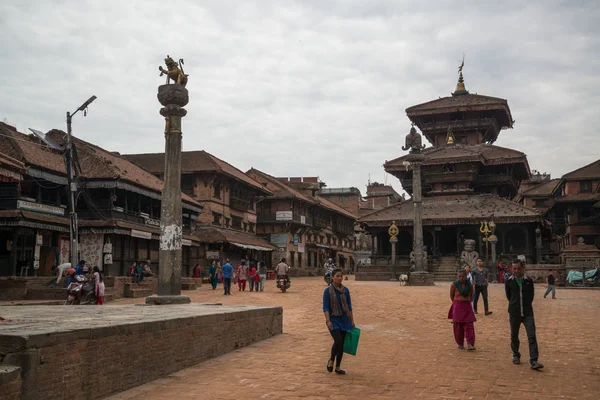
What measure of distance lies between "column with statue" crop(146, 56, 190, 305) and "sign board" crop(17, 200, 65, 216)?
13664 millimetres

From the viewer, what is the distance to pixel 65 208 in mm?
29734

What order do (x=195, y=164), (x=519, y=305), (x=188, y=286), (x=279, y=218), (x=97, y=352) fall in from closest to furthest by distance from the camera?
1. (x=97, y=352)
2. (x=519, y=305)
3. (x=188, y=286)
4. (x=195, y=164)
5. (x=279, y=218)

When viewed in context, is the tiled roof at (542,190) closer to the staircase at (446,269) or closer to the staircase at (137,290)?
the staircase at (446,269)

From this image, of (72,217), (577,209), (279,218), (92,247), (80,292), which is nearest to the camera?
(80,292)

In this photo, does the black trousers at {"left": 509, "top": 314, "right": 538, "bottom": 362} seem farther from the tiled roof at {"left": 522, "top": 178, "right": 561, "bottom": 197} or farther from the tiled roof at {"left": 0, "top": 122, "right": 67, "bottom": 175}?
the tiled roof at {"left": 522, "top": 178, "right": 561, "bottom": 197}

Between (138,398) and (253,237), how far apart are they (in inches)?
1756

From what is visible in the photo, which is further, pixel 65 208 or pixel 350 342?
pixel 65 208

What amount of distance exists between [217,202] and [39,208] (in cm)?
1929

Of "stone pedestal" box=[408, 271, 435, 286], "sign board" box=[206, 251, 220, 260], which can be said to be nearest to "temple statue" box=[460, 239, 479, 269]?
"stone pedestal" box=[408, 271, 435, 286]

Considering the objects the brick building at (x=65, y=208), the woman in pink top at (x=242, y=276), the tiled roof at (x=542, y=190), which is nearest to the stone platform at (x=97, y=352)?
the woman in pink top at (x=242, y=276)

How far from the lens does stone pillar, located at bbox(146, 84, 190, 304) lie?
1529 centimetres

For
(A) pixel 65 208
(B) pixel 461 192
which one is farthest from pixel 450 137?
(A) pixel 65 208

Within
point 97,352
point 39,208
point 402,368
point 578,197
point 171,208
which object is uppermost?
point 578,197

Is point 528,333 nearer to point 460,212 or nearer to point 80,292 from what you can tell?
point 80,292
